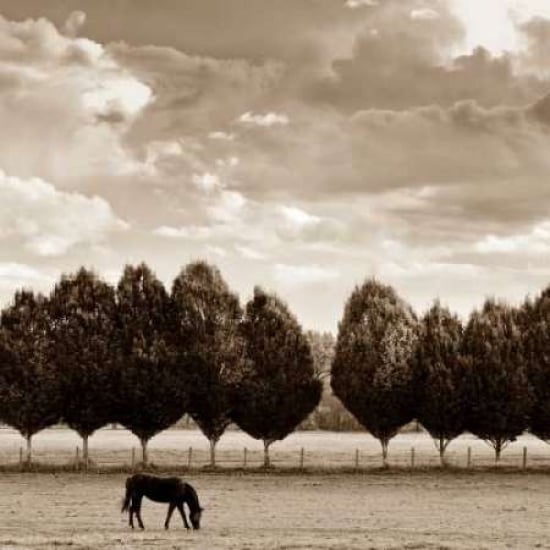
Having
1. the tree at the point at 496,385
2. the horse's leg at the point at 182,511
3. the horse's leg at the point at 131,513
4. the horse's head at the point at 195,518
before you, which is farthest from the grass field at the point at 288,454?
the horse's head at the point at 195,518

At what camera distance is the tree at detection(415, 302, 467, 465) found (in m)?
61.8

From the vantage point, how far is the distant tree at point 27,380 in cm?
6031

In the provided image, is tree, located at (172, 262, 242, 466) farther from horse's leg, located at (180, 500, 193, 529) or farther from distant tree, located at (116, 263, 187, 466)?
horse's leg, located at (180, 500, 193, 529)

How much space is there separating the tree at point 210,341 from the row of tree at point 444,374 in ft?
25.7

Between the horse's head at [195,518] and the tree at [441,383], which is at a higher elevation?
the tree at [441,383]

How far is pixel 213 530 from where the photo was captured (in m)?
29.5

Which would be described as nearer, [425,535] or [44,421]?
[425,535]

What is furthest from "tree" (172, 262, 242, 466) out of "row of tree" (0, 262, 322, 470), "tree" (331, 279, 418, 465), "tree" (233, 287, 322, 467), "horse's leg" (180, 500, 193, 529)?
"horse's leg" (180, 500, 193, 529)

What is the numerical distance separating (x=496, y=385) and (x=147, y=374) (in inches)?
908

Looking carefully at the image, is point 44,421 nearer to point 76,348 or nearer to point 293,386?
point 76,348

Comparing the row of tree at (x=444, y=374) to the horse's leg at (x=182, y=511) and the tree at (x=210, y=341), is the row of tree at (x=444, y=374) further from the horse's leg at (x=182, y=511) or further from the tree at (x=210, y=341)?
the horse's leg at (x=182, y=511)

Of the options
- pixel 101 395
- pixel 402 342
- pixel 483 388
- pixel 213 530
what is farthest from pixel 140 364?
pixel 213 530

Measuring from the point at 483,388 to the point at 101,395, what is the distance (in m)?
25.2

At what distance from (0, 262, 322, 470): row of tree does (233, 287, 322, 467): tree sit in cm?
7
